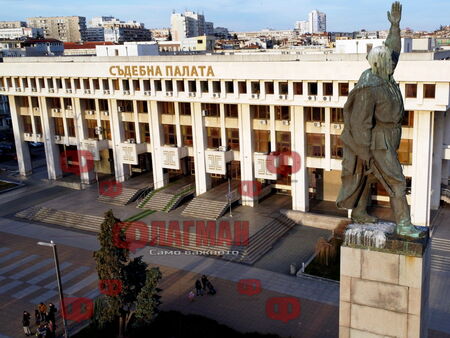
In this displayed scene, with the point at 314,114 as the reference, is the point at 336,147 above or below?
below

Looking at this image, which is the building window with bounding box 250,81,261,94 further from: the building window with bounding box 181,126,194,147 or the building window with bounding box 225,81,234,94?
the building window with bounding box 181,126,194,147

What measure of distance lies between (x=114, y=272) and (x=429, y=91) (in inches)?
922

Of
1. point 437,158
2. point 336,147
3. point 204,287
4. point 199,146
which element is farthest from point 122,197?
point 437,158

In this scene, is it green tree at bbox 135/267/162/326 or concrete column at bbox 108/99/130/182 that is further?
concrete column at bbox 108/99/130/182

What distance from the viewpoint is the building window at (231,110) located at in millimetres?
42838

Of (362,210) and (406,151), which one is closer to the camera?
(362,210)

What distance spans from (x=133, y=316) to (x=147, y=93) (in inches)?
965

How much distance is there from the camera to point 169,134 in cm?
4759

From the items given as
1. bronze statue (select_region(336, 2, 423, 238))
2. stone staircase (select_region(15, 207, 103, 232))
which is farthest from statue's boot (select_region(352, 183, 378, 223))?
stone staircase (select_region(15, 207, 103, 232))

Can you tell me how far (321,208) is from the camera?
41844 mm

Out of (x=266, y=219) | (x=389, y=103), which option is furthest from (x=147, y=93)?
(x=389, y=103)

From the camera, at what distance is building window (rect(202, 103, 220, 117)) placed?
143 ft

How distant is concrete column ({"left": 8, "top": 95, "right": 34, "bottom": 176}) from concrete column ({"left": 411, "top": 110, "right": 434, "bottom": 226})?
40.5 meters

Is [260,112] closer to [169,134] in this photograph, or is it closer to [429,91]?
[169,134]
